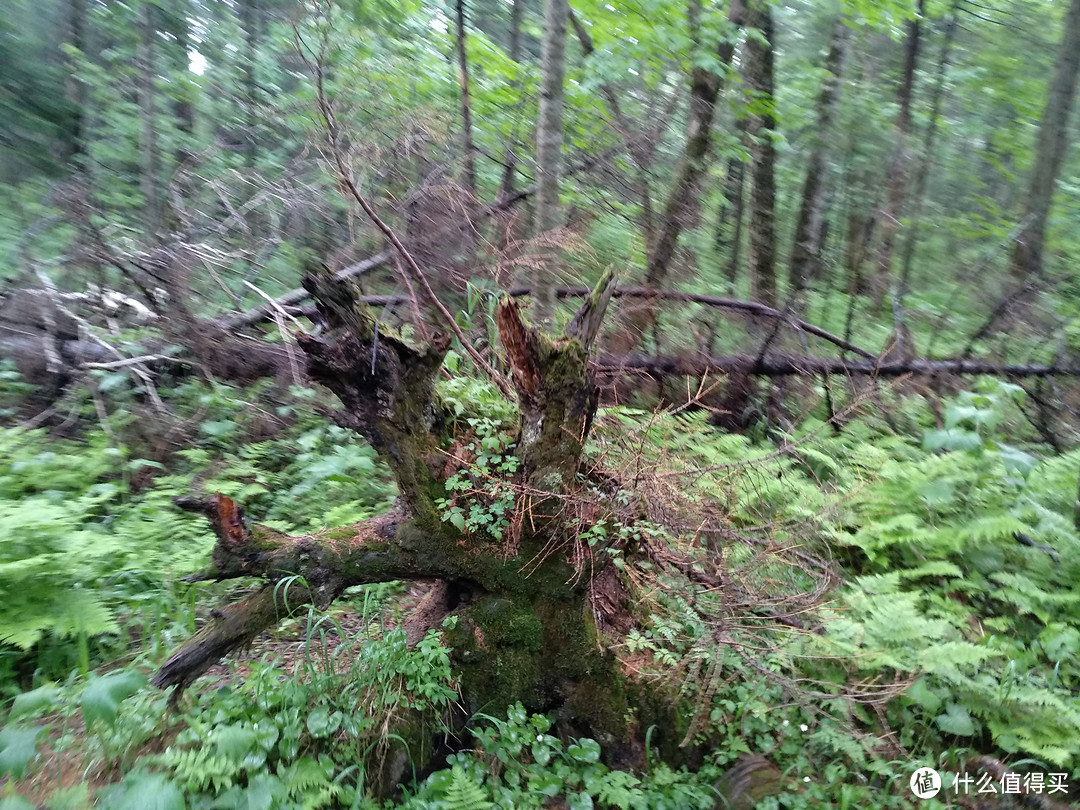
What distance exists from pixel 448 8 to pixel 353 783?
1006 centimetres

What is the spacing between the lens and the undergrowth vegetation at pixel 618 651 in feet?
9.04

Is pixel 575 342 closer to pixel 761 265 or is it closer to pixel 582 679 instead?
pixel 582 679

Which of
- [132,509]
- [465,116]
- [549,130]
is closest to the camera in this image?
[132,509]

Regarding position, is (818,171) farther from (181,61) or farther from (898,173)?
(181,61)

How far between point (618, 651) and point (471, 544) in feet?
3.66

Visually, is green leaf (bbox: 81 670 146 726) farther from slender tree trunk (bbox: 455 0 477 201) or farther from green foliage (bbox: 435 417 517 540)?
slender tree trunk (bbox: 455 0 477 201)

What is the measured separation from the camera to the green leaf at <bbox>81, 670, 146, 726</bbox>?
96.7 inches

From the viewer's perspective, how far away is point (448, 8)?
9320 millimetres

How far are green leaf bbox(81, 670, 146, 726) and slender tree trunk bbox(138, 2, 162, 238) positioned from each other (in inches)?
333

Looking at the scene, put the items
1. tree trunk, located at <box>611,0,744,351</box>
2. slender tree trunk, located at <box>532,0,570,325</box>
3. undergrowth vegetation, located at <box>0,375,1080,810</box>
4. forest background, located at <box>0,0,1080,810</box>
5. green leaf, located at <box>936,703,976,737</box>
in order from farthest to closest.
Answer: tree trunk, located at <box>611,0,744,351</box>
slender tree trunk, located at <box>532,0,570,325</box>
green leaf, located at <box>936,703,976,737</box>
forest background, located at <box>0,0,1080,810</box>
undergrowth vegetation, located at <box>0,375,1080,810</box>

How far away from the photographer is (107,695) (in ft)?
8.13

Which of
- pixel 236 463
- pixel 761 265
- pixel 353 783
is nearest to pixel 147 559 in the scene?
pixel 236 463

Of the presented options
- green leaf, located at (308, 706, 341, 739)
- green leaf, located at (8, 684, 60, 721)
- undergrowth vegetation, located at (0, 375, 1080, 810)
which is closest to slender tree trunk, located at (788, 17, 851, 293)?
undergrowth vegetation, located at (0, 375, 1080, 810)

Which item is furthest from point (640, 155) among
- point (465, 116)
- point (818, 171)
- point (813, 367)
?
point (818, 171)
